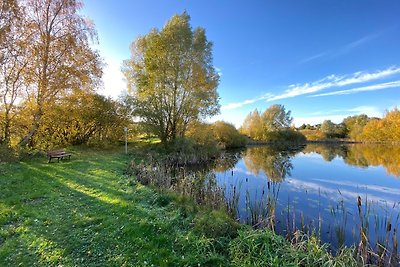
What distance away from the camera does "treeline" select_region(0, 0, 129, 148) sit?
41.9 feet

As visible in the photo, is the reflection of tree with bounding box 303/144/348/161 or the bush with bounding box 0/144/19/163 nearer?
the bush with bounding box 0/144/19/163

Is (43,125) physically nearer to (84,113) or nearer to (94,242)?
(84,113)

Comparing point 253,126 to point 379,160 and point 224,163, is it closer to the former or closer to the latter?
point 379,160

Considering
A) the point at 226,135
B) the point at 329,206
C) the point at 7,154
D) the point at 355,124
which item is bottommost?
the point at 329,206

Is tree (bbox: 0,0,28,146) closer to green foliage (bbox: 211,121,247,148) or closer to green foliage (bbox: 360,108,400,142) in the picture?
green foliage (bbox: 211,121,247,148)

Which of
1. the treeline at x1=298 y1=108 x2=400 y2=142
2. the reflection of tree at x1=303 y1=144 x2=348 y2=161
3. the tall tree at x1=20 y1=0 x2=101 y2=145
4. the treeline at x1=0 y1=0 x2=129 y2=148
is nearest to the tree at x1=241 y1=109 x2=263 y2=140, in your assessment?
the reflection of tree at x1=303 y1=144 x2=348 y2=161

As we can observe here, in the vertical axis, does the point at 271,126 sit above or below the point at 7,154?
above

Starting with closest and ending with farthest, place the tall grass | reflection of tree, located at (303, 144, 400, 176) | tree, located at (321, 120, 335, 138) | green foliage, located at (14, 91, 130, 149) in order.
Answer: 1. the tall grass
2. green foliage, located at (14, 91, 130, 149)
3. reflection of tree, located at (303, 144, 400, 176)
4. tree, located at (321, 120, 335, 138)

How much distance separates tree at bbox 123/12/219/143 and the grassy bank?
1461 cm

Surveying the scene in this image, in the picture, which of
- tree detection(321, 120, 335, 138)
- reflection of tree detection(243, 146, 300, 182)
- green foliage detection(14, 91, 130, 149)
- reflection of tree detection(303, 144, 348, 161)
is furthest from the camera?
tree detection(321, 120, 335, 138)

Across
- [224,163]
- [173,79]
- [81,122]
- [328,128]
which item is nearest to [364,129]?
[328,128]

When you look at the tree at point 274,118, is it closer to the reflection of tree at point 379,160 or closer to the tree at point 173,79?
the reflection of tree at point 379,160

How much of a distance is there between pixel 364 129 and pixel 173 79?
56925 mm

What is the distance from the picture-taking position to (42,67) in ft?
47.1
